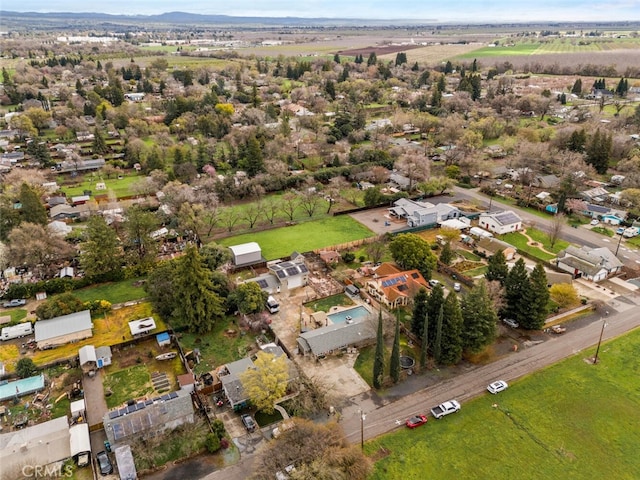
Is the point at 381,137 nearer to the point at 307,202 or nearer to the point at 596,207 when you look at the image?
the point at 307,202

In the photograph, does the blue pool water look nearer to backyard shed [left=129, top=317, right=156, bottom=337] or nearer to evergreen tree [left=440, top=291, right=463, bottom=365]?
evergreen tree [left=440, top=291, right=463, bottom=365]

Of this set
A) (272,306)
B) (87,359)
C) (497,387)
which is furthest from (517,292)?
(87,359)

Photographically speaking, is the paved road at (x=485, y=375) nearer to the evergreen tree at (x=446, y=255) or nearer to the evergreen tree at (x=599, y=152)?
the evergreen tree at (x=446, y=255)

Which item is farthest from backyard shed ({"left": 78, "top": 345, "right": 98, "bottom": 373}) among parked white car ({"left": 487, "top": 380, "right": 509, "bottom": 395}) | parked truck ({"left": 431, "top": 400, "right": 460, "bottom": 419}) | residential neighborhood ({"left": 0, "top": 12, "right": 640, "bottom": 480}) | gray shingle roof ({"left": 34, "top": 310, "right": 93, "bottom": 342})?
parked white car ({"left": 487, "top": 380, "right": 509, "bottom": 395})

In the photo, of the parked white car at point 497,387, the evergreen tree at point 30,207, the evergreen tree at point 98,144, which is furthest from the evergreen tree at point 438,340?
the evergreen tree at point 98,144

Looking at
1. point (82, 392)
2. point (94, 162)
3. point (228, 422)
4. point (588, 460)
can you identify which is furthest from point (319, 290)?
point (94, 162)

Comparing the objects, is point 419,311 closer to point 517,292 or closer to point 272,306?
point 517,292
